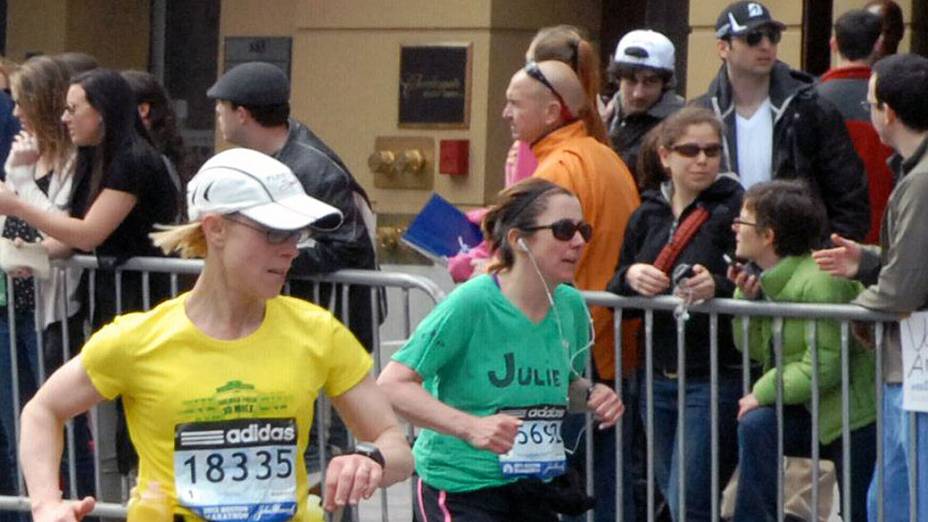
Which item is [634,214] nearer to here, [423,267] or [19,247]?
[19,247]

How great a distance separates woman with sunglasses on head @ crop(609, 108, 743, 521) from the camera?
6.86m

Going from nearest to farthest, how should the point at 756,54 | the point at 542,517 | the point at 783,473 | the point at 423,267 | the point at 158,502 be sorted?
the point at 158,502 < the point at 542,517 < the point at 783,473 < the point at 756,54 < the point at 423,267

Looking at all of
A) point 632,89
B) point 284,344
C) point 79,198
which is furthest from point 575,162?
point 284,344

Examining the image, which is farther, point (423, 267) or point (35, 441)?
point (423, 267)

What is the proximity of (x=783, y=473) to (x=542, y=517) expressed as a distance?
3.78 feet

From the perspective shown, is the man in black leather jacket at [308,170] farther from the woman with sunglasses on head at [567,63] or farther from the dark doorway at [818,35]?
the dark doorway at [818,35]

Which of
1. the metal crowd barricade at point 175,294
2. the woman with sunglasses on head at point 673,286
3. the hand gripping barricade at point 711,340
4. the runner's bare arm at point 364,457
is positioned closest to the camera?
the runner's bare arm at point 364,457

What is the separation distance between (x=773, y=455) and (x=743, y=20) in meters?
1.65

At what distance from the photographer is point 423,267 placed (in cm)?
1166

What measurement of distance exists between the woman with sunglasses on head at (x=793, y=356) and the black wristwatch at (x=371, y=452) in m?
2.34

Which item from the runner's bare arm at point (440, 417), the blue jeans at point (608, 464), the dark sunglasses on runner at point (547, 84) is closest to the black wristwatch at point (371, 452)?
the runner's bare arm at point (440, 417)

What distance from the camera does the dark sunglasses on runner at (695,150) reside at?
689 centimetres

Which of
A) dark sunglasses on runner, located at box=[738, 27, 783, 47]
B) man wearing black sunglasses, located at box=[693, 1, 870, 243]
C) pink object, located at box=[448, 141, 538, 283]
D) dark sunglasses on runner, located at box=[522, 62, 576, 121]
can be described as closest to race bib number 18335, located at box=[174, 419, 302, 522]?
pink object, located at box=[448, 141, 538, 283]

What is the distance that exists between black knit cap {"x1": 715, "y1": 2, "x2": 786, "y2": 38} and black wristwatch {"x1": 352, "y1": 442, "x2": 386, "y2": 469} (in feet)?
10.7
